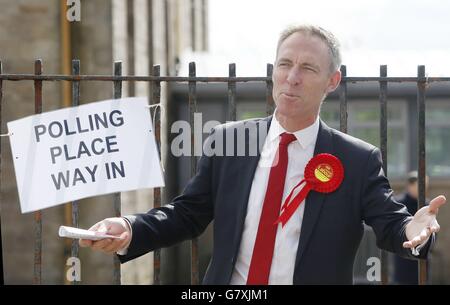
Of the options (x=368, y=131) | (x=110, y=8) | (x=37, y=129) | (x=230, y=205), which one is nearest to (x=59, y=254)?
(x=110, y=8)

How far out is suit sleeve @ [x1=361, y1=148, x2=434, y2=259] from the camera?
332 cm

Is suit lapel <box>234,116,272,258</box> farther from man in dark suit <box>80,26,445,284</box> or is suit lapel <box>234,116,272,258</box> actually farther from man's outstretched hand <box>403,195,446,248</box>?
man's outstretched hand <box>403,195,446,248</box>

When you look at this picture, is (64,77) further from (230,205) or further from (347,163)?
(347,163)

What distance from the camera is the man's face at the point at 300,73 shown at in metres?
3.42

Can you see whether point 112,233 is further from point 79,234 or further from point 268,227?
point 268,227

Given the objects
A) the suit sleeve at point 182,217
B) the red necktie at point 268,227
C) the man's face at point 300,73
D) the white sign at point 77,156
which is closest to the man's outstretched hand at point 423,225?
the red necktie at point 268,227

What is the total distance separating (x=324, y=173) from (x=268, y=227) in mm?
312

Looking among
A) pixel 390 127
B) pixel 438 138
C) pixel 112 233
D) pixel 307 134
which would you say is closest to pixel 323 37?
pixel 307 134

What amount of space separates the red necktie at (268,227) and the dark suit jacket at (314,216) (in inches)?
3.3

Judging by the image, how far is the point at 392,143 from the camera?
571 inches

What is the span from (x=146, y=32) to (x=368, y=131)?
4074 millimetres

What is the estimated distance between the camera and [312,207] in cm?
338

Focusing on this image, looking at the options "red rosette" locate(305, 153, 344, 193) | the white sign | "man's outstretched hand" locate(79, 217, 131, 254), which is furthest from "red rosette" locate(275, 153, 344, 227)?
the white sign
